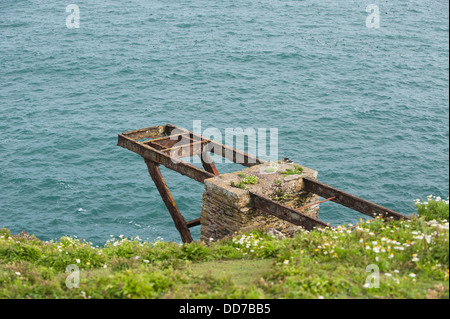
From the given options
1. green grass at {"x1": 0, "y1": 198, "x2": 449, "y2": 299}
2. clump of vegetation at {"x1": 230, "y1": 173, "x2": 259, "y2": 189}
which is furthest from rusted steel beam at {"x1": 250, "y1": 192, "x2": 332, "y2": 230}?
green grass at {"x1": 0, "y1": 198, "x2": 449, "y2": 299}

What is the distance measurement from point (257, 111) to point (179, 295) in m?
29.7

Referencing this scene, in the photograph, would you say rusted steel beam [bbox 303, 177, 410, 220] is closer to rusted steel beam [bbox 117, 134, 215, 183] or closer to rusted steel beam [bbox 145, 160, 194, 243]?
rusted steel beam [bbox 117, 134, 215, 183]

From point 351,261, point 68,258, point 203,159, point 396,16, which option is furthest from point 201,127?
point 396,16

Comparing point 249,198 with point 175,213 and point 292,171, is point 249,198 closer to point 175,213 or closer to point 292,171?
point 292,171

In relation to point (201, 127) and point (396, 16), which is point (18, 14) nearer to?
point (201, 127)

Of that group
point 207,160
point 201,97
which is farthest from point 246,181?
point 201,97

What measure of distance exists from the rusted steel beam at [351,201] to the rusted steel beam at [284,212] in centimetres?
130

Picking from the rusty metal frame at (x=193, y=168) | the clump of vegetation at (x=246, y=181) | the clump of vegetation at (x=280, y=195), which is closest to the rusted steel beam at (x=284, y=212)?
the rusty metal frame at (x=193, y=168)

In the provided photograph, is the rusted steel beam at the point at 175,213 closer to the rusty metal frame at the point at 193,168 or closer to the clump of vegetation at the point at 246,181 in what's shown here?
the rusty metal frame at the point at 193,168

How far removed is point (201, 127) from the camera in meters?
34.6

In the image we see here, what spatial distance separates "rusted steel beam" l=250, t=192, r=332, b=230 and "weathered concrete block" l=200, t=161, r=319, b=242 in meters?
0.25

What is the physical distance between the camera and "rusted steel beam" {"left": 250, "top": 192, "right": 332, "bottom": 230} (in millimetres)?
11672
